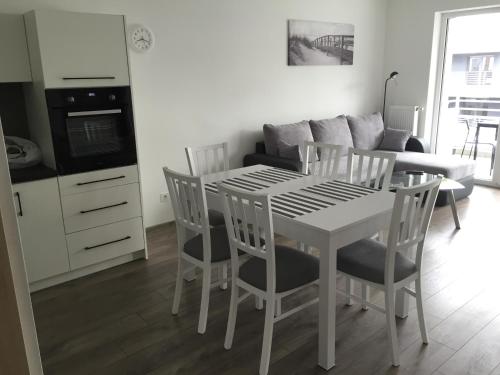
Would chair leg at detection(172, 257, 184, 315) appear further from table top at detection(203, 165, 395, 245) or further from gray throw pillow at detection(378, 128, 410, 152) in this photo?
gray throw pillow at detection(378, 128, 410, 152)

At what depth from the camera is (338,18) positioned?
545cm

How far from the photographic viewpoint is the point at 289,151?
4496 mm

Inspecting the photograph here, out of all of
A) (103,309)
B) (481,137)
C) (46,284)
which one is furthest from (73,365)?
(481,137)

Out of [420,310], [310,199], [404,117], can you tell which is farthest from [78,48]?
[404,117]

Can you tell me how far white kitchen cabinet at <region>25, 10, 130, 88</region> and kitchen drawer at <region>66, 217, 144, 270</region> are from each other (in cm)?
107

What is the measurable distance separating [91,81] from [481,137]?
500 centimetres

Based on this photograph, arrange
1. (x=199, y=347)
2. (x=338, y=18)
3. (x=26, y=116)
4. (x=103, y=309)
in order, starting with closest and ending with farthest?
(x=199, y=347) < (x=103, y=309) < (x=26, y=116) < (x=338, y=18)

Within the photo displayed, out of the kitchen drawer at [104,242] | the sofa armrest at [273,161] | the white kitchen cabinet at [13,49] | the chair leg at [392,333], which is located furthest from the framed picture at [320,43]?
the chair leg at [392,333]

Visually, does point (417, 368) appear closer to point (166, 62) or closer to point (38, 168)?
point (38, 168)

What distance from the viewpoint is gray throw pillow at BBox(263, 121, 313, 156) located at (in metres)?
4.64

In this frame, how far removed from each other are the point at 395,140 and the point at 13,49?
14.5 ft

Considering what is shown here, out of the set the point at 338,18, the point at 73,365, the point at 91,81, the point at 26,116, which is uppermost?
the point at 338,18

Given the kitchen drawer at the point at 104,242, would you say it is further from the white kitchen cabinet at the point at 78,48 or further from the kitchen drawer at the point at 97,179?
the white kitchen cabinet at the point at 78,48

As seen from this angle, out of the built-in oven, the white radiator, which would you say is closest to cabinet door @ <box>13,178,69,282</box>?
the built-in oven
